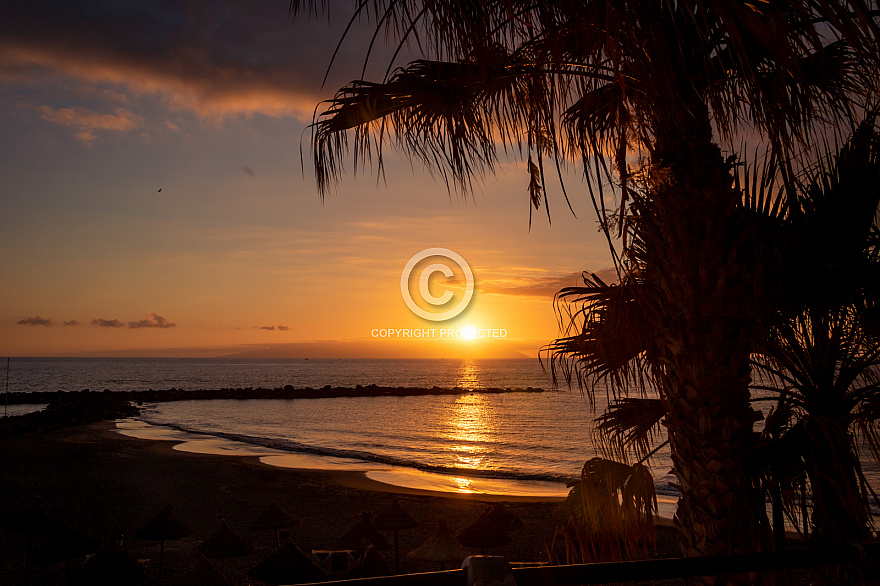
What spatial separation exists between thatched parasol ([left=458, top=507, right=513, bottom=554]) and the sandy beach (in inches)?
56.8

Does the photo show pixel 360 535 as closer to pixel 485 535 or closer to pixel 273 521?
pixel 485 535

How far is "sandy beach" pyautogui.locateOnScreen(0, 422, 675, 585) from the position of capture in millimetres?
12719

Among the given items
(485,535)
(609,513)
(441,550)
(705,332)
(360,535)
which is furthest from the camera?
(360,535)

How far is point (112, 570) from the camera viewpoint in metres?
6.66

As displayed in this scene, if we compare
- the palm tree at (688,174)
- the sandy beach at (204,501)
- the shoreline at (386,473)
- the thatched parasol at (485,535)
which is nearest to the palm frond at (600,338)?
the palm tree at (688,174)

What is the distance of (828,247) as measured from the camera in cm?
318

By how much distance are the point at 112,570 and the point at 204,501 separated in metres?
12.6

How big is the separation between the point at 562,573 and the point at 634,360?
2.80 metres

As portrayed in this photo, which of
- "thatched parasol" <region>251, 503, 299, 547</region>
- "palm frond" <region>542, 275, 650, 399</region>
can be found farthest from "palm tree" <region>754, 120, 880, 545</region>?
"thatched parasol" <region>251, 503, 299, 547</region>

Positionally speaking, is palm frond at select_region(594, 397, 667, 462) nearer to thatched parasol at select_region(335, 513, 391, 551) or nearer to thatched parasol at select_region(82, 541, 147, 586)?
thatched parasol at select_region(82, 541, 147, 586)

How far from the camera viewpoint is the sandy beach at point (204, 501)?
12719 mm

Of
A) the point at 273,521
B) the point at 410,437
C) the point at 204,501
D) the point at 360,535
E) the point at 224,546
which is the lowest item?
the point at 410,437

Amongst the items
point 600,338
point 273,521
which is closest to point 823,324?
point 600,338

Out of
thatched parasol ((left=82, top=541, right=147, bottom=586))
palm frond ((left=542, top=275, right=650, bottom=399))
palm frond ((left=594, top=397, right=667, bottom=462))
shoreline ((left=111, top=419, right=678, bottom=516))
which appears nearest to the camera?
palm frond ((left=542, top=275, right=650, bottom=399))
